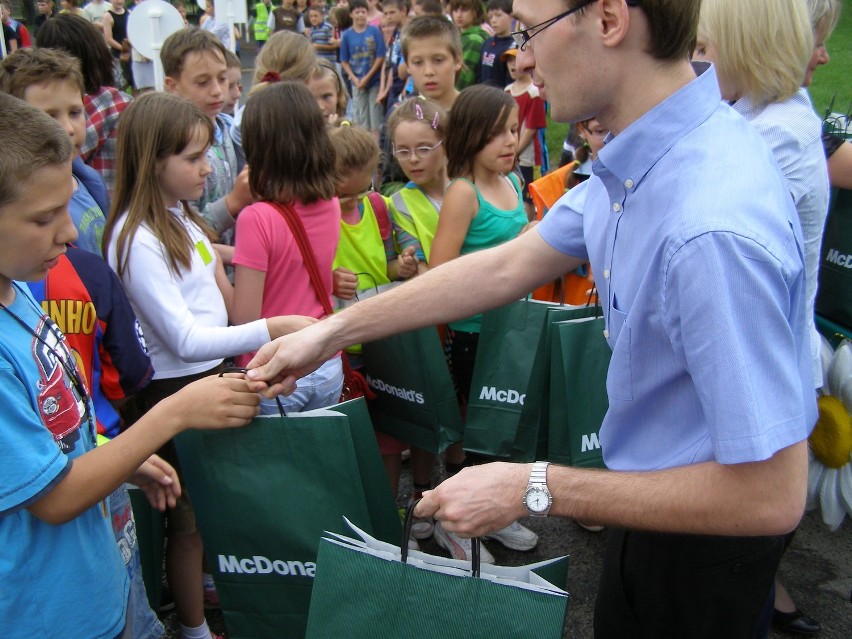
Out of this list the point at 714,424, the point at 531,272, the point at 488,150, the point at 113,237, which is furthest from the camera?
the point at 488,150

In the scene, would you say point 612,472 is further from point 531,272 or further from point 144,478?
point 144,478

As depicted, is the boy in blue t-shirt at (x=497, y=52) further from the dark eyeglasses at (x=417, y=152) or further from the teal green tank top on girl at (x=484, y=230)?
the teal green tank top on girl at (x=484, y=230)

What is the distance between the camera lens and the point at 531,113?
22.7 feet

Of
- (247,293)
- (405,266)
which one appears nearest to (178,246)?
(247,293)

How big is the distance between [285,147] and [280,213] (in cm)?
25

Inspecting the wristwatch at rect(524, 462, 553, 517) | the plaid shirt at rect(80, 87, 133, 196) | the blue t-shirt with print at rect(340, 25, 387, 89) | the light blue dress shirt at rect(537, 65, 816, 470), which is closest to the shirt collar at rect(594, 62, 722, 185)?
the light blue dress shirt at rect(537, 65, 816, 470)

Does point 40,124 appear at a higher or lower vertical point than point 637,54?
lower

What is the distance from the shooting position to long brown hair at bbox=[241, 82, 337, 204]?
111 inches

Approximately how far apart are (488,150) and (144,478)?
222 cm

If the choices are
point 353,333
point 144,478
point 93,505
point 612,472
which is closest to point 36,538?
point 93,505

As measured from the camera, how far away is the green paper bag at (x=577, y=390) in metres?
2.67

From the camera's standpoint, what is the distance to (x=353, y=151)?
3340mm

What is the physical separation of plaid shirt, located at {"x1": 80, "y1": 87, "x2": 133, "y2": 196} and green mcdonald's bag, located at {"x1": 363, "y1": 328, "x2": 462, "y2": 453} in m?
1.81

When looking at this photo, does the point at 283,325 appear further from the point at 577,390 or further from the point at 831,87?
the point at 831,87
